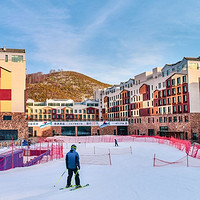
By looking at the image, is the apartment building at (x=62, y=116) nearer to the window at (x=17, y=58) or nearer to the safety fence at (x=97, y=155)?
the window at (x=17, y=58)

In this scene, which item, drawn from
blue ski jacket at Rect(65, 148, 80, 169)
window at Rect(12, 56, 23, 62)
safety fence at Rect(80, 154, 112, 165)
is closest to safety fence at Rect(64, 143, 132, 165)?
safety fence at Rect(80, 154, 112, 165)

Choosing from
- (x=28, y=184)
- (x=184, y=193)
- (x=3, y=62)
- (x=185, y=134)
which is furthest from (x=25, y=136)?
(x=184, y=193)

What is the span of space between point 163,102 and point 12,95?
1426 inches

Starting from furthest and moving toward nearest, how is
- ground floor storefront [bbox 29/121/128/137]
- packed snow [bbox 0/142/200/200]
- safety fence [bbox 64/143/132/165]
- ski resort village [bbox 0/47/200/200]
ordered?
ground floor storefront [bbox 29/121/128/137]
safety fence [bbox 64/143/132/165]
ski resort village [bbox 0/47/200/200]
packed snow [bbox 0/142/200/200]

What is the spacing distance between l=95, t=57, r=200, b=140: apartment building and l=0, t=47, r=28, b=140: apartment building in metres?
33.4

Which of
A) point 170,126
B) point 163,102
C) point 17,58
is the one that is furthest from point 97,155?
point 163,102

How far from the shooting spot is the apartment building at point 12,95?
4728 cm

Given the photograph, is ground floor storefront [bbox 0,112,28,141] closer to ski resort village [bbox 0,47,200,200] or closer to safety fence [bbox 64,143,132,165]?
ski resort village [bbox 0,47,200,200]

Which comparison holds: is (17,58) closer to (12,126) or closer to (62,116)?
(12,126)

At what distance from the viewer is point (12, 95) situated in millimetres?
47500

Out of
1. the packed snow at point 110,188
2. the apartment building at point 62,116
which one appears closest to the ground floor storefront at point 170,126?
the apartment building at point 62,116

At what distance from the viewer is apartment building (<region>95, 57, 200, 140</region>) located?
177ft

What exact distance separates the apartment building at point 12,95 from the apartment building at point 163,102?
33385 mm

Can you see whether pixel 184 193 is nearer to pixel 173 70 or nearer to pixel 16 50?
pixel 16 50
